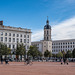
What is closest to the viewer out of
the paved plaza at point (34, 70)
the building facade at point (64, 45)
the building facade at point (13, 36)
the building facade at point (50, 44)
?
the paved plaza at point (34, 70)

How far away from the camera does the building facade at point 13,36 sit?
94625 millimetres

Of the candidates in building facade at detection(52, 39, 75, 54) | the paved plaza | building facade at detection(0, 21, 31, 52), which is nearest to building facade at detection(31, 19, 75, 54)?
building facade at detection(52, 39, 75, 54)

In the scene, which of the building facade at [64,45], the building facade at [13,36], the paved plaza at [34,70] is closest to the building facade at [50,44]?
the building facade at [64,45]

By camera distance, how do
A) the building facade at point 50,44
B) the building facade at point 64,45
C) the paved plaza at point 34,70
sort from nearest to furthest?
the paved plaza at point 34,70, the building facade at point 50,44, the building facade at point 64,45

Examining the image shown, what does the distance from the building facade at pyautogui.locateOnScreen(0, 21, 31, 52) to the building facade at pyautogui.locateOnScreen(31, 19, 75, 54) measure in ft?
149

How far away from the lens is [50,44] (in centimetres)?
14875

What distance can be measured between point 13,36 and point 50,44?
5496 centimetres

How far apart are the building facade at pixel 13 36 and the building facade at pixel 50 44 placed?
45.6m

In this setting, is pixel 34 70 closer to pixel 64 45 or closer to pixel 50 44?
pixel 50 44

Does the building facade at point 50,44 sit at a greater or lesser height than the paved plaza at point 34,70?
greater

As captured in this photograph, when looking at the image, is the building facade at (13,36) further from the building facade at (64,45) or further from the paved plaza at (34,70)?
the building facade at (64,45)

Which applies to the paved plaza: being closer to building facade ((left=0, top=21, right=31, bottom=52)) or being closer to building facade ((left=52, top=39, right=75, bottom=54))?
building facade ((left=0, top=21, right=31, bottom=52))

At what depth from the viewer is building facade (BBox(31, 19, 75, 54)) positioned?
148500 millimetres

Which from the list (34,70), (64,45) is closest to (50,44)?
(64,45)
